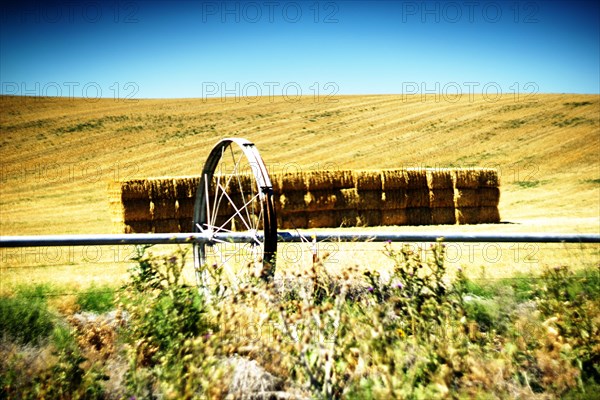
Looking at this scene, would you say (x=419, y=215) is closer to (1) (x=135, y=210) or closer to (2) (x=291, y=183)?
(2) (x=291, y=183)

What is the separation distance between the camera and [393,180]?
55.0 feet

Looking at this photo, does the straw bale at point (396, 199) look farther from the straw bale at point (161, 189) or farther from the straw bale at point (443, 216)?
the straw bale at point (161, 189)

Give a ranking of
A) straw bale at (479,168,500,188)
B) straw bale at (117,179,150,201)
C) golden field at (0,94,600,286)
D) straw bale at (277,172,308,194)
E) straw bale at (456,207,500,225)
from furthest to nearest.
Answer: golden field at (0,94,600,286), straw bale at (479,168,500,188), straw bale at (456,207,500,225), straw bale at (277,172,308,194), straw bale at (117,179,150,201)

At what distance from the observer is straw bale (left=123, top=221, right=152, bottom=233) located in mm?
14923

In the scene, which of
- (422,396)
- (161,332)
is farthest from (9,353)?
(422,396)

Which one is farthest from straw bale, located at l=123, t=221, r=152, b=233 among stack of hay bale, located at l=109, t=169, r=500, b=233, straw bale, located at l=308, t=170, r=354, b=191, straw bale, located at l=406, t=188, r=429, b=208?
straw bale, located at l=406, t=188, r=429, b=208

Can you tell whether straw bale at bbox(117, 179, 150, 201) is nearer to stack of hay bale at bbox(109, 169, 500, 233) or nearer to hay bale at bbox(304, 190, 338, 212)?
stack of hay bale at bbox(109, 169, 500, 233)

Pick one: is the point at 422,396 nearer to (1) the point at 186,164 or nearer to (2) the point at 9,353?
(2) the point at 9,353

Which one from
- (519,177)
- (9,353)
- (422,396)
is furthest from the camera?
(519,177)

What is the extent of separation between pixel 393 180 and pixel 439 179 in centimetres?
176

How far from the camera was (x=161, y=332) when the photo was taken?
147 inches

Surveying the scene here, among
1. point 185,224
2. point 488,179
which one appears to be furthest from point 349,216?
point 185,224

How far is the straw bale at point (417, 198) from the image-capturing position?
55.5 feet

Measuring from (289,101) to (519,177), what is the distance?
28.0 meters
